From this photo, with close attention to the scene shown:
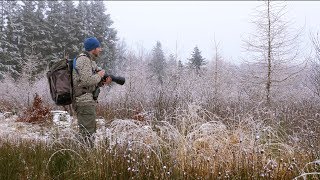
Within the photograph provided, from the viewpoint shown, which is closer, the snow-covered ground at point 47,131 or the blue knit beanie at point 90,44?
the blue knit beanie at point 90,44

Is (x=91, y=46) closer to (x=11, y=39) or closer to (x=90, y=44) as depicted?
(x=90, y=44)

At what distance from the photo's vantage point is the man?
4.57 m

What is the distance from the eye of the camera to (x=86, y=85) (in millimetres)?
4594

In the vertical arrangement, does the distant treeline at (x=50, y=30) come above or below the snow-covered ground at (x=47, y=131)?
above

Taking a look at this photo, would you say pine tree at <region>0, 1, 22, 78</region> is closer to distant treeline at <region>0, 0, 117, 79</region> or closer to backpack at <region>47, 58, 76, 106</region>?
distant treeline at <region>0, 0, 117, 79</region>

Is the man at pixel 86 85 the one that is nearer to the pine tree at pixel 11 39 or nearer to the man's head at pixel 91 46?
the man's head at pixel 91 46

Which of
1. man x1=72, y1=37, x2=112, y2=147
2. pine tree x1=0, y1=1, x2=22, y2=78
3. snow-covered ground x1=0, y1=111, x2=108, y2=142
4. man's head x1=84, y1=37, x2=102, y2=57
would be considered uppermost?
pine tree x1=0, y1=1, x2=22, y2=78

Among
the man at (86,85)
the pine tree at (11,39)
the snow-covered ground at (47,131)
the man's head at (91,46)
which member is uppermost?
the pine tree at (11,39)

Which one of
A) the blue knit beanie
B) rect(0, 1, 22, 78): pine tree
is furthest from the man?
rect(0, 1, 22, 78): pine tree

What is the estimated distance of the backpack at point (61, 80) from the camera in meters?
4.61

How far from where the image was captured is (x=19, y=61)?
100 feet

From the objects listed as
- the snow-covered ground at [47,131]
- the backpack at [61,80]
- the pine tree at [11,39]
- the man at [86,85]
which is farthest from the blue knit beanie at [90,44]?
the pine tree at [11,39]

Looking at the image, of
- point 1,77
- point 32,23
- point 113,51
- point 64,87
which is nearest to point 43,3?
point 32,23

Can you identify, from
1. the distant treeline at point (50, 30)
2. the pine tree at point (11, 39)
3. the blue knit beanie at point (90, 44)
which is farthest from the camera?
the distant treeline at point (50, 30)
